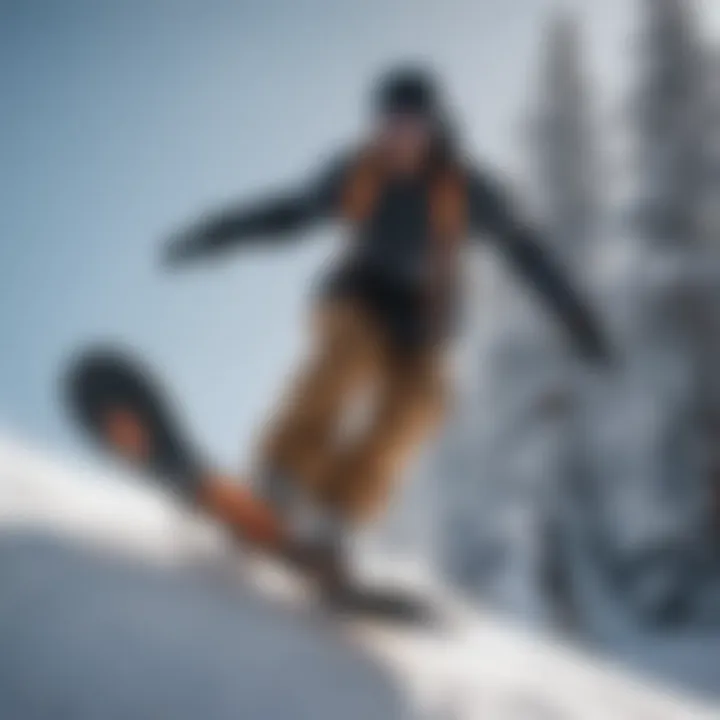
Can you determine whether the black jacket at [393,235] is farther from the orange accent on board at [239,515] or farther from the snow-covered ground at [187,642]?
the snow-covered ground at [187,642]

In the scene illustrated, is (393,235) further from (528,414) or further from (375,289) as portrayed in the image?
(528,414)

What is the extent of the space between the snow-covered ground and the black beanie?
189 centimetres

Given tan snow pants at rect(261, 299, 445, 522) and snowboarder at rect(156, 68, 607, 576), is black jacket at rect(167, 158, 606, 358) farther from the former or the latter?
tan snow pants at rect(261, 299, 445, 522)

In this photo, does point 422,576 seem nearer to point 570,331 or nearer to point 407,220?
point 570,331

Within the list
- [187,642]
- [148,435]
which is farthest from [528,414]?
[187,642]

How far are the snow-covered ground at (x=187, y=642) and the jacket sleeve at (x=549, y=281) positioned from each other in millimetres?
1368

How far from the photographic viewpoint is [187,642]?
9.51 feet

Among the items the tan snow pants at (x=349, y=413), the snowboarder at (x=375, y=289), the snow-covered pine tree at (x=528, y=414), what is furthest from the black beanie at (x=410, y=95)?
the snow-covered pine tree at (x=528, y=414)

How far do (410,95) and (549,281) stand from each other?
105 centimetres

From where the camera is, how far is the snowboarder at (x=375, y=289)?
390cm

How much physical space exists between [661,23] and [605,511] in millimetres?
6830

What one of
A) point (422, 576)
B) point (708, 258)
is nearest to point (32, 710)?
point (422, 576)

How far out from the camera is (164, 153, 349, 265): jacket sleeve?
4164mm

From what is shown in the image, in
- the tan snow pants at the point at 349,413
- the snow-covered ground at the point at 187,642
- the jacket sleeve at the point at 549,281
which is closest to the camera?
the snow-covered ground at the point at 187,642
